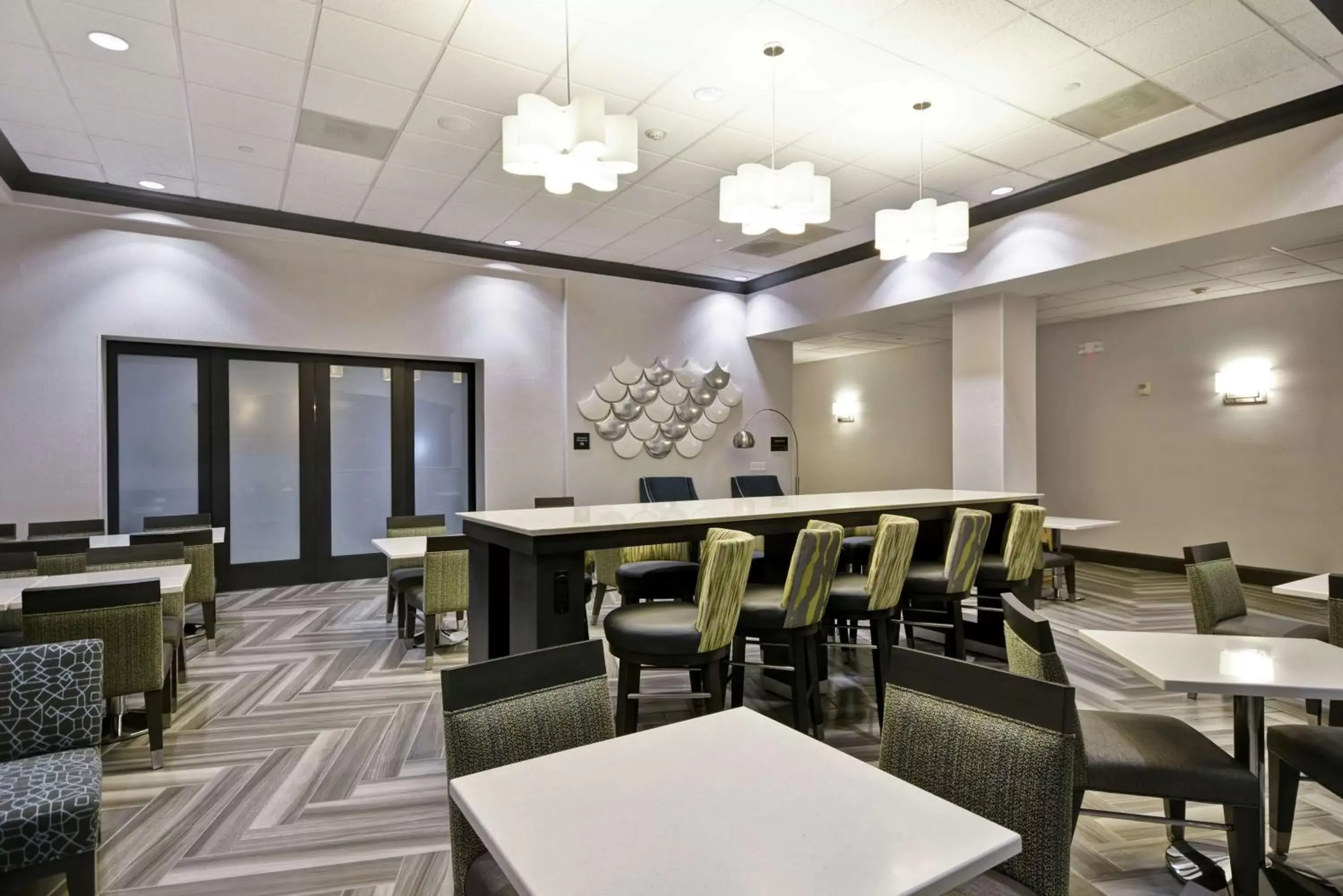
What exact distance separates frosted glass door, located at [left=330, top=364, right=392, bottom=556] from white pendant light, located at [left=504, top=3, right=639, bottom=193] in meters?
4.50

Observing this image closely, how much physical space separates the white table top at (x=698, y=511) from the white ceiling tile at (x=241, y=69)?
264 centimetres

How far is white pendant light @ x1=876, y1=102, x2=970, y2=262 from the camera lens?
429 cm

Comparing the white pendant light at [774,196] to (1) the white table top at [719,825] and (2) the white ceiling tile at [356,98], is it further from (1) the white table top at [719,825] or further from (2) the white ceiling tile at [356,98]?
(1) the white table top at [719,825]

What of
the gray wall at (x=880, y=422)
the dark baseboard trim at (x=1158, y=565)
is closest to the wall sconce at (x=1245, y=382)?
the dark baseboard trim at (x=1158, y=565)

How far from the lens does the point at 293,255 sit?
6.41 metres

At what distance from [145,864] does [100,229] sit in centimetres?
544

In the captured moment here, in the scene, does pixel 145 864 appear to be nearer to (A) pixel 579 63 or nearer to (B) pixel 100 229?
(A) pixel 579 63

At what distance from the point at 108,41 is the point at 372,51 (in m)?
1.30

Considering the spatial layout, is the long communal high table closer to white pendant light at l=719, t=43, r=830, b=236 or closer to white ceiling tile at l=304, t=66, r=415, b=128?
white pendant light at l=719, t=43, r=830, b=236

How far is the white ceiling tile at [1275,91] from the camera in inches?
150

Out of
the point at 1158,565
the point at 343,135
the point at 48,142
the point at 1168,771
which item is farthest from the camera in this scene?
the point at 1158,565

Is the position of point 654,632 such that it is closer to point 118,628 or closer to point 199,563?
point 118,628

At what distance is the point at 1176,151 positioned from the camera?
4.63 metres

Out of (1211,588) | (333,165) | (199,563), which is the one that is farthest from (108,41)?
(1211,588)
